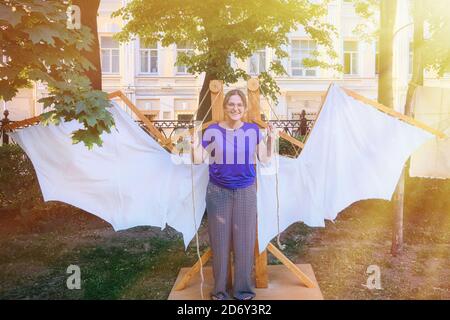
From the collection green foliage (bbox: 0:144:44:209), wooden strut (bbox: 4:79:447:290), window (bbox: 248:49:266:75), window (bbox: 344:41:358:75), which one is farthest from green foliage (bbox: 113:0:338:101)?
window (bbox: 344:41:358:75)

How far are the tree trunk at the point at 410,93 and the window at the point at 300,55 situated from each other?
15474 millimetres

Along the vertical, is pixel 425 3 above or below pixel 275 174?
above

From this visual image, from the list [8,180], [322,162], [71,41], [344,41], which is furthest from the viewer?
[344,41]

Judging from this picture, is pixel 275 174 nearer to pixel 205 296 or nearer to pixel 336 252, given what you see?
pixel 205 296

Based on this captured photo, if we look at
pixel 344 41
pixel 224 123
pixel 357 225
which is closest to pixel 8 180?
pixel 224 123

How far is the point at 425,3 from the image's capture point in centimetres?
808

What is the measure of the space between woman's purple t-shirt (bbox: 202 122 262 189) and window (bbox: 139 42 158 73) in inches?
798

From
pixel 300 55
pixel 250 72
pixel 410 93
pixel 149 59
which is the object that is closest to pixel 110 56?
pixel 149 59

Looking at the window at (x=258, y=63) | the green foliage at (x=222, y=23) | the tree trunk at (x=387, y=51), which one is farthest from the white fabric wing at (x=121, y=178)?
the window at (x=258, y=63)

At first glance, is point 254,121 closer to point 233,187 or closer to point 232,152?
point 232,152

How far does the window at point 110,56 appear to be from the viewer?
2323 centimetres

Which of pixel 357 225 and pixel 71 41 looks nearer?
pixel 71 41

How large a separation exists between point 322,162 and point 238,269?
4.42 ft

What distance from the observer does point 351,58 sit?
80.3 feet
